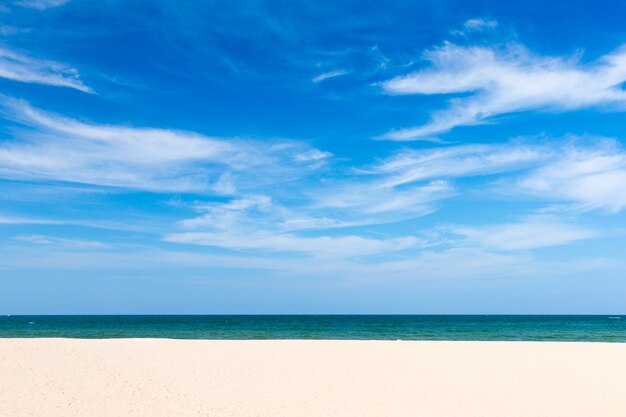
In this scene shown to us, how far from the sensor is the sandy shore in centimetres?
1180

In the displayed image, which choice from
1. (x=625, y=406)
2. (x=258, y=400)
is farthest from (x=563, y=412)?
(x=258, y=400)

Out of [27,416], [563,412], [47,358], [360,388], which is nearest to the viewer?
[27,416]

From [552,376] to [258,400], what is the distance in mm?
9139

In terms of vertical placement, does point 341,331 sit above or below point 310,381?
above

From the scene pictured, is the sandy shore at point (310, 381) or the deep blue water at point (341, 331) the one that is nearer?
the sandy shore at point (310, 381)

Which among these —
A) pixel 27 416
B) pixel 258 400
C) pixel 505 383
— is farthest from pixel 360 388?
pixel 27 416

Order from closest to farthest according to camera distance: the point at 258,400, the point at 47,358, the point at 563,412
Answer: the point at 563,412 < the point at 258,400 < the point at 47,358

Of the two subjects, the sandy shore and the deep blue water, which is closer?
the sandy shore

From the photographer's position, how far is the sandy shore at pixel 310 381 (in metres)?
11.8

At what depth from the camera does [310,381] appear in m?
14.9

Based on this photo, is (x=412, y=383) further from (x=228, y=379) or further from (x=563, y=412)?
(x=228, y=379)

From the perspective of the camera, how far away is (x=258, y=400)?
1259cm

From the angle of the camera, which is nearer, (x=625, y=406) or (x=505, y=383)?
(x=625, y=406)

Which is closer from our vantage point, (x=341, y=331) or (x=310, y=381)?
(x=310, y=381)
